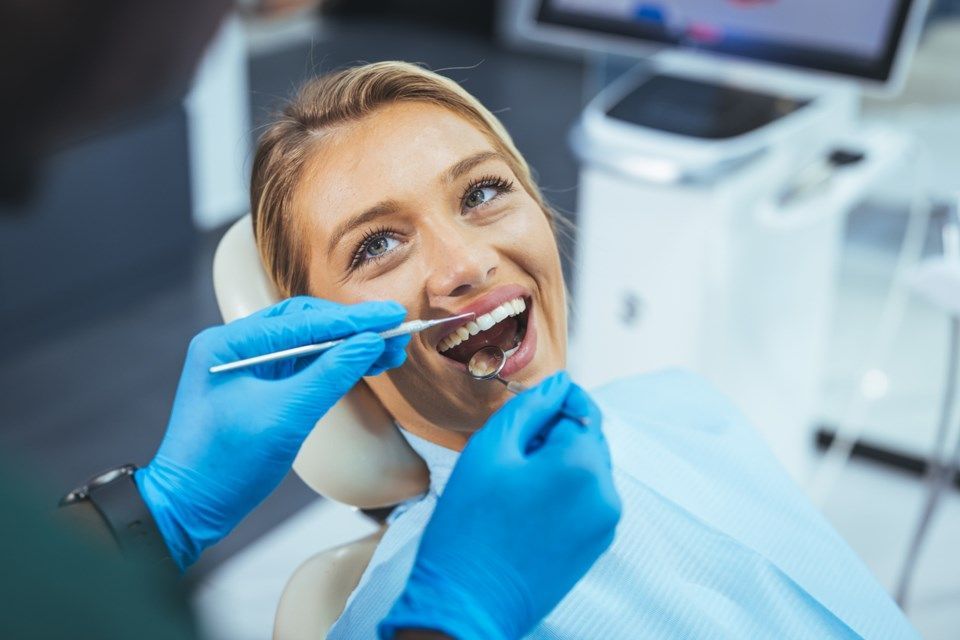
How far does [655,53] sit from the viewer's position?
6.96 ft

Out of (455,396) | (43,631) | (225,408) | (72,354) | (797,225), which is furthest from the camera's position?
(72,354)

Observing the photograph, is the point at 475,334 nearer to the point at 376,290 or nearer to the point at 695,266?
the point at 376,290

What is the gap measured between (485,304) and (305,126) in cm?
26

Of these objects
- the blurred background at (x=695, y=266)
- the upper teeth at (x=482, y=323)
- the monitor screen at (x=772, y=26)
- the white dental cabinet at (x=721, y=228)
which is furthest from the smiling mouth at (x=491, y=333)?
the monitor screen at (x=772, y=26)

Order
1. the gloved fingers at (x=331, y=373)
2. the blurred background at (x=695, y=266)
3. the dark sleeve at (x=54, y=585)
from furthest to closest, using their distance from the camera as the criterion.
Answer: the blurred background at (x=695, y=266), the gloved fingers at (x=331, y=373), the dark sleeve at (x=54, y=585)

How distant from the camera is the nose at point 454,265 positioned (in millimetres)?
1010

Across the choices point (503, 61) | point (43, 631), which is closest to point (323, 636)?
point (43, 631)

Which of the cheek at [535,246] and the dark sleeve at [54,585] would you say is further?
the cheek at [535,246]

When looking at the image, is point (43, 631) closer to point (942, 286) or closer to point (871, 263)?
point (942, 286)

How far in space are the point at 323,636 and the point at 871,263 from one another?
2.71 meters

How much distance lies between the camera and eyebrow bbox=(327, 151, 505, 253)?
1021mm

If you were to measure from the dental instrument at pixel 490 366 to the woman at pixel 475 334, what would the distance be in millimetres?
16

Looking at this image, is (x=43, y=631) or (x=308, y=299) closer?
(x=43, y=631)

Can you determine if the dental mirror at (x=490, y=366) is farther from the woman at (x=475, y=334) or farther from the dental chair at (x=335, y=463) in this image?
the dental chair at (x=335, y=463)
